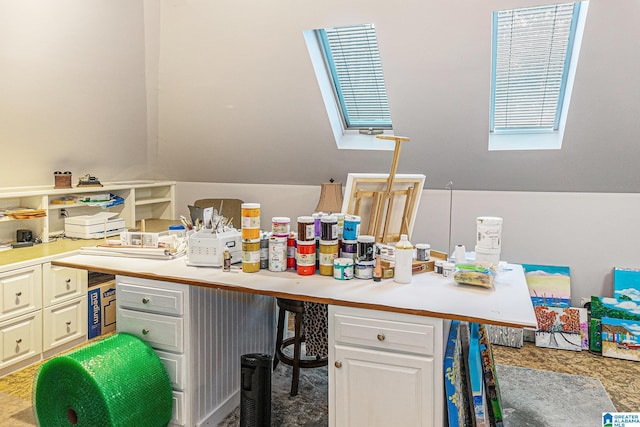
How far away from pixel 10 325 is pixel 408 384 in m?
2.37

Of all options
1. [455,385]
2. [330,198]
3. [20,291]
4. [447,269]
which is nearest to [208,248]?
[447,269]

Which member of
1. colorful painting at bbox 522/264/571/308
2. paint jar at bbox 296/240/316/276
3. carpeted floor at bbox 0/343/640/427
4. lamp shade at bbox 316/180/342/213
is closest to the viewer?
paint jar at bbox 296/240/316/276

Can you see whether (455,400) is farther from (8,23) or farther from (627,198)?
(8,23)

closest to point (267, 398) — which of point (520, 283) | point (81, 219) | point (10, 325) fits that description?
point (520, 283)

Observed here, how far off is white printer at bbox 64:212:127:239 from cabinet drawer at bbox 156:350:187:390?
5.99 feet

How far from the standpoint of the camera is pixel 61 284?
324 centimetres

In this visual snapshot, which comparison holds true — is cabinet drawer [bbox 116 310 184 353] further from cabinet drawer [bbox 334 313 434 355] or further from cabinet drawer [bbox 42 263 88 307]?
cabinet drawer [bbox 42 263 88 307]

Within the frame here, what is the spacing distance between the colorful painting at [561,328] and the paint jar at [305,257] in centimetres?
223

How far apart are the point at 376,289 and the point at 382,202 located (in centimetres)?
52

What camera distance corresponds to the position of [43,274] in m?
3.12

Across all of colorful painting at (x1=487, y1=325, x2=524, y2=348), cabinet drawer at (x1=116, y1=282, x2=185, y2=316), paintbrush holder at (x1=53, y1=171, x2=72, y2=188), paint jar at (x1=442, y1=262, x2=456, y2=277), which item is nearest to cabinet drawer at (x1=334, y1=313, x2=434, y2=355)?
paint jar at (x1=442, y1=262, x2=456, y2=277)

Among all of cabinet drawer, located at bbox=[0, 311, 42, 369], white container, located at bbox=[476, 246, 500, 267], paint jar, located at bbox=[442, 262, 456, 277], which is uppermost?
white container, located at bbox=[476, 246, 500, 267]

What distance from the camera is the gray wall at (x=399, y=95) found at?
307 centimetres

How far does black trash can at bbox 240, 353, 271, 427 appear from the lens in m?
2.28
